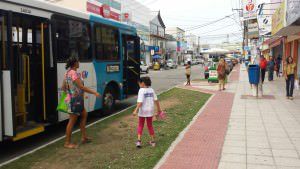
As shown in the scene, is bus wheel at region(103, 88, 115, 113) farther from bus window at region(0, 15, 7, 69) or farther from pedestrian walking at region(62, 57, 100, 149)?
bus window at region(0, 15, 7, 69)

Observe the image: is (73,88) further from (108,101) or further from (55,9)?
(108,101)

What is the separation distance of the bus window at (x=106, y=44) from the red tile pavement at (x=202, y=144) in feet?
10.6

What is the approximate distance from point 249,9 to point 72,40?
16291mm

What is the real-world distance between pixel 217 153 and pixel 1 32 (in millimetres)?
4436

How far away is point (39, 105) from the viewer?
293 inches

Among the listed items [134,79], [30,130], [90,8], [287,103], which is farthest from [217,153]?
[90,8]

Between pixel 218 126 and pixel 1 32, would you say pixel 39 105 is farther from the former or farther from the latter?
pixel 218 126

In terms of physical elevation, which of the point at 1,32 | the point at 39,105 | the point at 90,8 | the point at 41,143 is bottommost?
the point at 41,143

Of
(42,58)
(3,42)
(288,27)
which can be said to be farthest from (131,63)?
(288,27)

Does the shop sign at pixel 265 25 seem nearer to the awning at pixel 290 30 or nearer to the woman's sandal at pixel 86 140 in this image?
the awning at pixel 290 30

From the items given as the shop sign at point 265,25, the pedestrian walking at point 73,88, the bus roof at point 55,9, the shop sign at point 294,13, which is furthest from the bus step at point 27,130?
the shop sign at point 265,25

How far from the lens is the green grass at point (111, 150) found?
5.79m

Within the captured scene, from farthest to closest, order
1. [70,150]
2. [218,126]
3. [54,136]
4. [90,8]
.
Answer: [90,8], [218,126], [54,136], [70,150]

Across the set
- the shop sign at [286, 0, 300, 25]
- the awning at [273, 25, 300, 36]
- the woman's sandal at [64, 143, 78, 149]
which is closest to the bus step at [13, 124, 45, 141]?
the woman's sandal at [64, 143, 78, 149]
